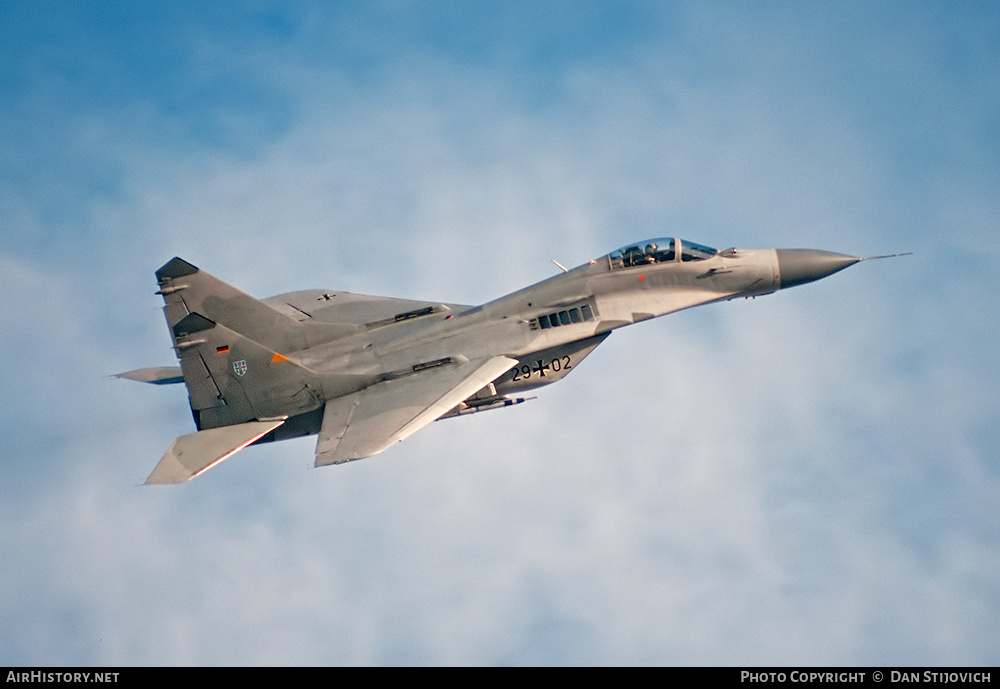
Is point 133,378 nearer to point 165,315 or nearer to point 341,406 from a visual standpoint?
point 165,315

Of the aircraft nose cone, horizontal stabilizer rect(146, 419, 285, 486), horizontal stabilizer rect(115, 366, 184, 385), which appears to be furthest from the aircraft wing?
the aircraft nose cone

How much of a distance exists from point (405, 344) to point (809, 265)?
10576 millimetres

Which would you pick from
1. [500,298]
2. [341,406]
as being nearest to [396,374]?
[341,406]

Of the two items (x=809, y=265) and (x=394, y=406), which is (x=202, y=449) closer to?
(x=394, y=406)

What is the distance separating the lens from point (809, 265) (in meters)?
27.7

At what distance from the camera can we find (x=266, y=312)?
88.6 ft

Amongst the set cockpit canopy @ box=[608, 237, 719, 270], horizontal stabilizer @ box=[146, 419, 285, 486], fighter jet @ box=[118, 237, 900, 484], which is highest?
cockpit canopy @ box=[608, 237, 719, 270]

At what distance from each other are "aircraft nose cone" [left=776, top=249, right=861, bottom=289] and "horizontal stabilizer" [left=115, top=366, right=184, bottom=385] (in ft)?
53.0

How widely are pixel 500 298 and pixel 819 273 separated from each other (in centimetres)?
826

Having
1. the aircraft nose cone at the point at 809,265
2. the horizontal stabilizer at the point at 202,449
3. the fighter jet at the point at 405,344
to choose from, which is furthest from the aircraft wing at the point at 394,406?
the aircraft nose cone at the point at 809,265

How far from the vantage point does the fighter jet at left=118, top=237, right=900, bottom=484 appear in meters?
25.2

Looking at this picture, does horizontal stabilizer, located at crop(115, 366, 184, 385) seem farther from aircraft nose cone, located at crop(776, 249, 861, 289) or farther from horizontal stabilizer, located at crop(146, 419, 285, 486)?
aircraft nose cone, located at crop(776, 249, 861, 289)

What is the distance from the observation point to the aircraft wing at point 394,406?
77.7ft

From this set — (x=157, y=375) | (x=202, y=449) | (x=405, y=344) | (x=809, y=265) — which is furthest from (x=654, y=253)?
(x=157, y=375)
